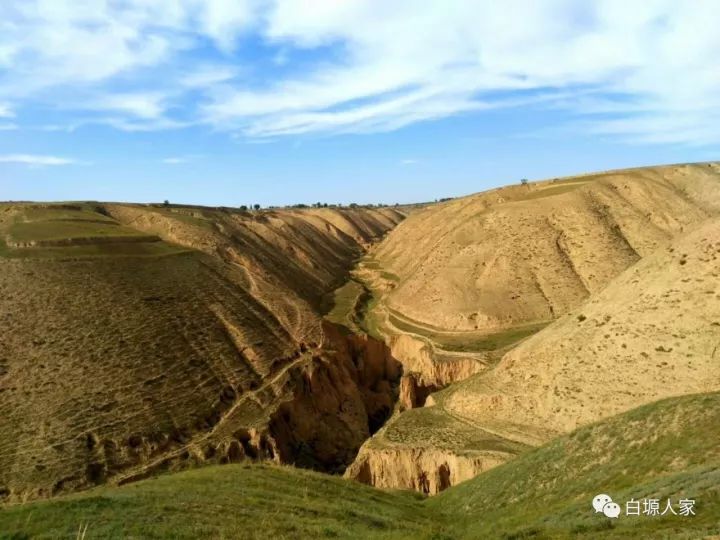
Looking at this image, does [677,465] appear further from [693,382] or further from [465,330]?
[465,330]

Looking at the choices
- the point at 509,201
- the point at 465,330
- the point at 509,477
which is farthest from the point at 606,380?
the point at 509,201

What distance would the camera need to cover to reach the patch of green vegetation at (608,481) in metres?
10.4

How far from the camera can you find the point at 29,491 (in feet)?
79.0

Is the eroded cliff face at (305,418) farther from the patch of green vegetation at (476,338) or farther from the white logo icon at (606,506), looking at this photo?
the white logo icon at (606,506)

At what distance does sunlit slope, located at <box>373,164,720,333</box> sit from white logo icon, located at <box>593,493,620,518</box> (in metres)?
35.6

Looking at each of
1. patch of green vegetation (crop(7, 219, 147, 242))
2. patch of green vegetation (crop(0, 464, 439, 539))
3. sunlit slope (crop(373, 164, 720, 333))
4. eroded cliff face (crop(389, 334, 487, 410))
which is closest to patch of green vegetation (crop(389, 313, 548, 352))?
sunlit slope (crop(373, 164, 720, 333))

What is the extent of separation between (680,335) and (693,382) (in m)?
2.72

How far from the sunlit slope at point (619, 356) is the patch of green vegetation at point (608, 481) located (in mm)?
6545

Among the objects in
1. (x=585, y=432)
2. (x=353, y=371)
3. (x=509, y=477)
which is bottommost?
(x=353, y=371)

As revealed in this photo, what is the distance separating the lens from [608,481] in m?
15.3

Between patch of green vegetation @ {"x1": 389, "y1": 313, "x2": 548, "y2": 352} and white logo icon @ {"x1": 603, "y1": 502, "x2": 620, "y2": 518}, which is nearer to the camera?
white logo icon @ {"x1": 603, "y1": 502, "x2": 620, "y2": 518}

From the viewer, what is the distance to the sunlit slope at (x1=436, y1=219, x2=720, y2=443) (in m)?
25.0

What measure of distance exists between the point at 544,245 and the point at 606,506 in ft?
163

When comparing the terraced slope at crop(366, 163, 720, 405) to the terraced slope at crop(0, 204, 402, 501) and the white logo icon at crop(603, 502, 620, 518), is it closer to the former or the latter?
the terraced slope at crop(0, 204, 402, 501)
